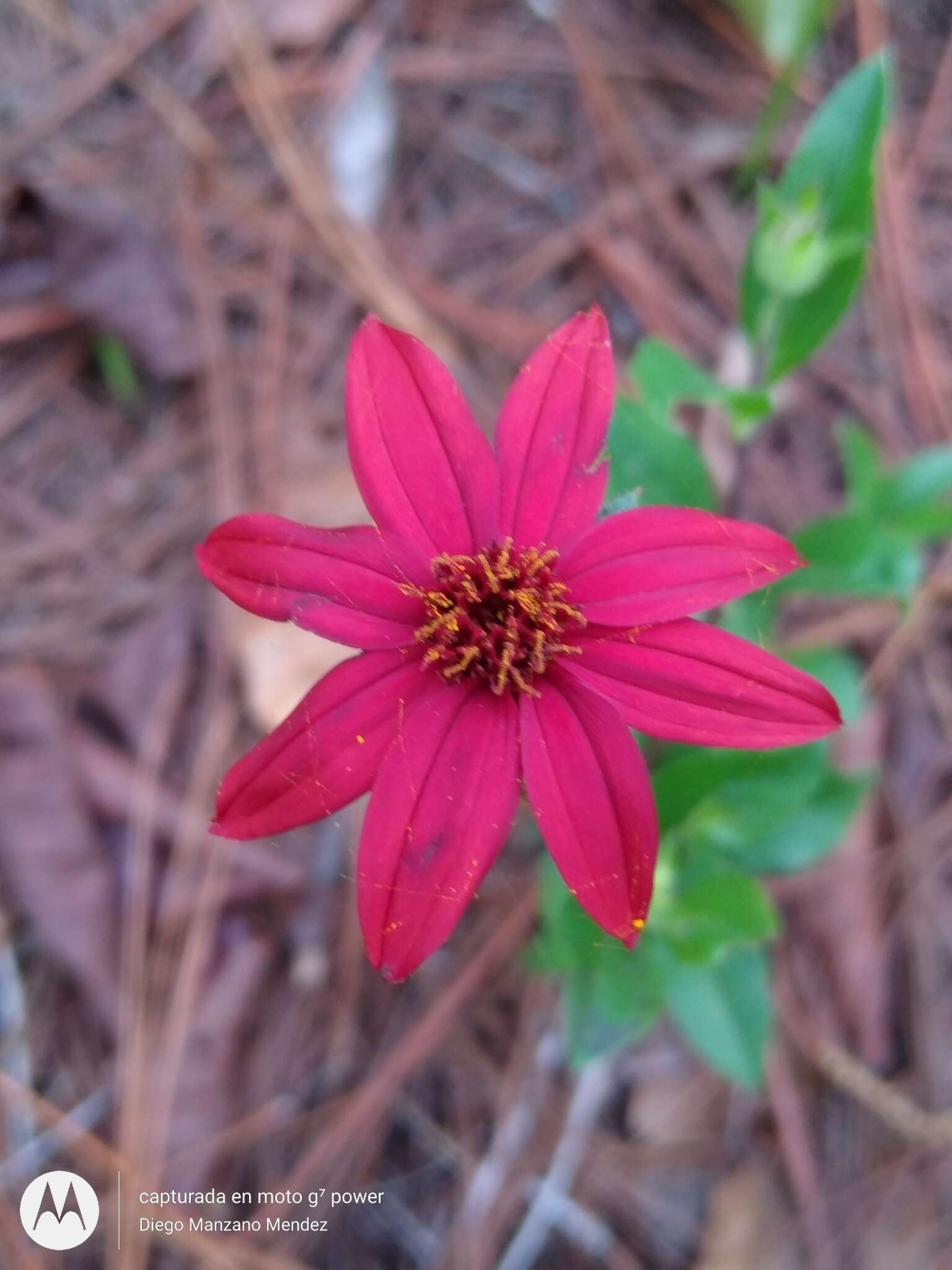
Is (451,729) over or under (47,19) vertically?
under

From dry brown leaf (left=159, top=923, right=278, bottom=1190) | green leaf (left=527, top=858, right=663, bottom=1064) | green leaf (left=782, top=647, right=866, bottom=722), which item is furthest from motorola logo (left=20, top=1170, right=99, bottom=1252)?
green leaf (left=782, top=647, right=866, bottom=722)

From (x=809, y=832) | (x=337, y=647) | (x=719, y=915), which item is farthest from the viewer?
(x=337, y=647)

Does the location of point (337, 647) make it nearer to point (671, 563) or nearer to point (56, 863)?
point (56, 863)

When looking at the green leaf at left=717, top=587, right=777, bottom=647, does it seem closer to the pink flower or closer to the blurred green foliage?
the blurred green foliage

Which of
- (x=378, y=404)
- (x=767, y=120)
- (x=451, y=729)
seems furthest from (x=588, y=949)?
(x=767, y=120)

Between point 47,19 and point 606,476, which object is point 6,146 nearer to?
point 47,19

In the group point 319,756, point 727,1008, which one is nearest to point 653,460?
point 319,756
